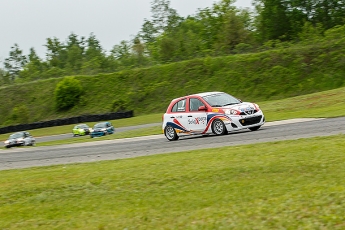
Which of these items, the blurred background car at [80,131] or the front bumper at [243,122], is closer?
the front bumper at [243,122]

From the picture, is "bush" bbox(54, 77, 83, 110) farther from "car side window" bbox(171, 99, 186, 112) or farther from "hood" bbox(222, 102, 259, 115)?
"hood" bbox(222, 102, 259, 115)

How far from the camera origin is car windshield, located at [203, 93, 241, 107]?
18.1 meters

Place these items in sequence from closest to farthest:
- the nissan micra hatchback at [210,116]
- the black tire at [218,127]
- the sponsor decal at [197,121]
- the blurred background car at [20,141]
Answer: the nissan micra hatchback at [210,116] < the black tire at [218,127] < the sponsor decal at [197,121] < the blurred background car at [20,141]

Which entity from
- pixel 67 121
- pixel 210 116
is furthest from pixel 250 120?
pixel 67 121

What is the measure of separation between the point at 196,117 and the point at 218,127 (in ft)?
3.15

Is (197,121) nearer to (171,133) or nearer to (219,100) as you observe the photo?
(219,100)

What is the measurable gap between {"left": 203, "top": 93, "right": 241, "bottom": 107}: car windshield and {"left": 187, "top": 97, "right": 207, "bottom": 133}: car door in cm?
32

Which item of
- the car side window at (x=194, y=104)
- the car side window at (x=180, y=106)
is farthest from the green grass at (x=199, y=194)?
the car side window at (x=180, y=106)

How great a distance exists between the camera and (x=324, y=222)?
230 inches

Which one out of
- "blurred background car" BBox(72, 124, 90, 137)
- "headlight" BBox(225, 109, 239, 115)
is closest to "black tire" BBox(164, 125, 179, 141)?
"headlight" BBox(225, 109, 239, 115)

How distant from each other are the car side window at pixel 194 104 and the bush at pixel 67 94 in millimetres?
50222

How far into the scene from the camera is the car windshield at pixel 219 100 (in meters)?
18.1

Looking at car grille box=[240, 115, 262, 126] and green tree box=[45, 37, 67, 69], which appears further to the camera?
green tree box=[45, 37, 67, 69]

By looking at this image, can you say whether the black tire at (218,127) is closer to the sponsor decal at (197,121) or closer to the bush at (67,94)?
the sponsor decal at (197,121)
